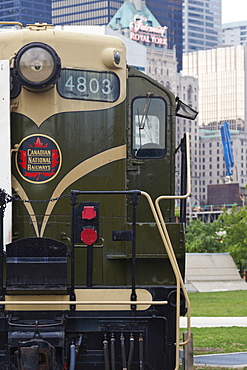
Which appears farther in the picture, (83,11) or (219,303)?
(83,11)

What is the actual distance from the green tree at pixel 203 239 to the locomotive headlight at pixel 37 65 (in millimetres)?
41860

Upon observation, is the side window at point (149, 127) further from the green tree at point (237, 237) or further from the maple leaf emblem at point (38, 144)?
the green tree at point (237, 237)

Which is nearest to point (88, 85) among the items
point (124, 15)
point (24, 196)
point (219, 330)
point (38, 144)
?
point (38, 144)

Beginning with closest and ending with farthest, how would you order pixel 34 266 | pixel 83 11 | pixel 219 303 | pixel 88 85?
pixel 34 266 < pixel 88 85 < pixel 219 303 < pixel 83 11

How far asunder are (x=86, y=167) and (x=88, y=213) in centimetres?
87

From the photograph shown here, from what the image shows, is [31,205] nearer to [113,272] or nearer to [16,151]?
[16,151]

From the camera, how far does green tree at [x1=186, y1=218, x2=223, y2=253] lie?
162 ft

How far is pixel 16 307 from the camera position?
292 inches

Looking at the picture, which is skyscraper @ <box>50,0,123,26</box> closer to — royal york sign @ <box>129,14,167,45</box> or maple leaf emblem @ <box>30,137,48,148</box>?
royal york sign @ <box>129,14,167,45</box>

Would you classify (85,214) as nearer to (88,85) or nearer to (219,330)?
(88,85)

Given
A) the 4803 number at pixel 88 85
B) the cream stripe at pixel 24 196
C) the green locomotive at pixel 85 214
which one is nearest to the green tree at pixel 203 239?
the green locomotive at pixel 85 214


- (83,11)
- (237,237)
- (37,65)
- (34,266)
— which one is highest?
(83,11)

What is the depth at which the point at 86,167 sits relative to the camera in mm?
8133

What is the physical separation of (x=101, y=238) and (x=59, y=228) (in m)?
0.52
